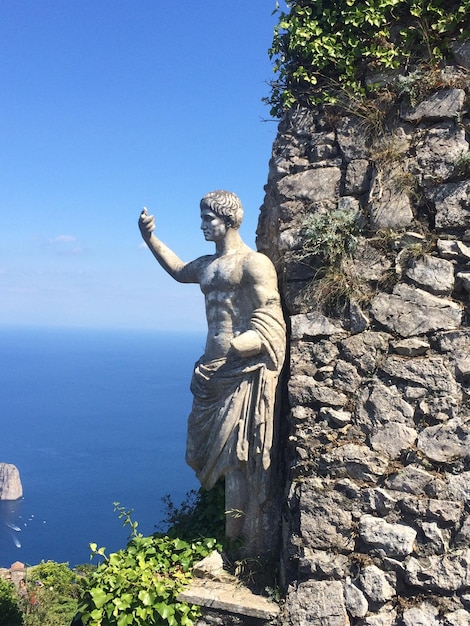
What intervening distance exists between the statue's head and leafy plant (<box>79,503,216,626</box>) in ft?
9.36

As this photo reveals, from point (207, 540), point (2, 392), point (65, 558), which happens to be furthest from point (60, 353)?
point (207, 540)

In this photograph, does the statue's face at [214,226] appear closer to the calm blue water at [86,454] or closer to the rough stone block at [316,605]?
the rough stone block at [316,605]

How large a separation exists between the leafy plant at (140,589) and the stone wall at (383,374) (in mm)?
841

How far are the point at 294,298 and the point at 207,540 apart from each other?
224cm

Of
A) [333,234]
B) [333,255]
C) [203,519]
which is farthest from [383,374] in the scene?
[203,519]

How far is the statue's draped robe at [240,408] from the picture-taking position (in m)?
4.53

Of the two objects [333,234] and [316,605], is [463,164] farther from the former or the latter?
[316,605]

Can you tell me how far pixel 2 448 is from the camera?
75125 mm

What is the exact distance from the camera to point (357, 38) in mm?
4660

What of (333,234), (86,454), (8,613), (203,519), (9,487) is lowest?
(9,487)

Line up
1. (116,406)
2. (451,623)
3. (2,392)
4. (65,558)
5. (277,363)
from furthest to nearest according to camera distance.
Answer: (2,392) → (116,406) → (65,558) → (277,363) → (451,623)

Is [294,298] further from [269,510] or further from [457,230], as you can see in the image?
[269,510]

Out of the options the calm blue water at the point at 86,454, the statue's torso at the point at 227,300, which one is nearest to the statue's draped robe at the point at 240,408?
the statue's torso at the point at 227,300

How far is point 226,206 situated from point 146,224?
1032 millimetres
